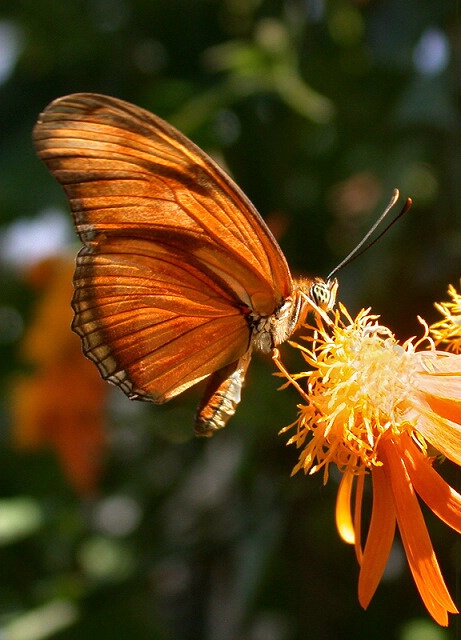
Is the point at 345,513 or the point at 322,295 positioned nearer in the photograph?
the point at 345,513

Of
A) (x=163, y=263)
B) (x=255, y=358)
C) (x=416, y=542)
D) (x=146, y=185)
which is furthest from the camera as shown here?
(x=255, y=358)

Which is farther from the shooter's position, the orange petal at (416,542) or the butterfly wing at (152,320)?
the butterfly wing at (152,320)

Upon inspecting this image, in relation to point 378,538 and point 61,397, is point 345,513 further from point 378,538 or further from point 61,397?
point 61,397

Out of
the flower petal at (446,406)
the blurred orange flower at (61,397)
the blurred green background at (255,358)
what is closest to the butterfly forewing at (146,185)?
the flower petal at (446,406)

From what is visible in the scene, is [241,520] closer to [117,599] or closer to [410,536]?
[117,599]

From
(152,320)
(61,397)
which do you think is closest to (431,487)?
(152,320)

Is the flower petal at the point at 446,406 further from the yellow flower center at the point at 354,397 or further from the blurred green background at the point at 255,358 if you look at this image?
the blurred green background at the point at 255,358

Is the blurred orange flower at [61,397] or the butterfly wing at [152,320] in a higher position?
the butterfly wing at [152,320]

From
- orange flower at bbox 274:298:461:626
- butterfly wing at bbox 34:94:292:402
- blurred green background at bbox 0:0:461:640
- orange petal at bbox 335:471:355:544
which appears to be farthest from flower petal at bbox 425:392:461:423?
blurred green background at bbox 0:0:461:640
